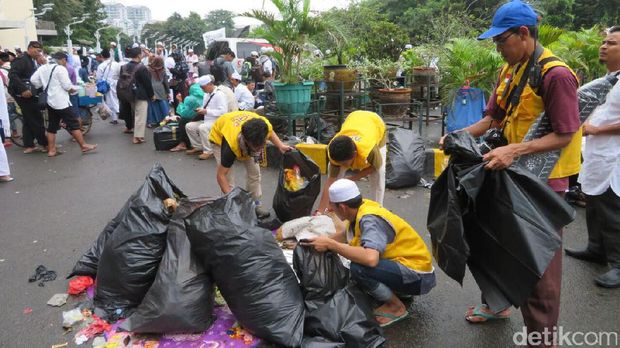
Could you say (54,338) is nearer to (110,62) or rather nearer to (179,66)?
(110,62)

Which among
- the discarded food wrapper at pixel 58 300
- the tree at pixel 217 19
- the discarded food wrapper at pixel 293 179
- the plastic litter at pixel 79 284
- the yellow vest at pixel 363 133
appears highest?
the tree at pixel 217 19

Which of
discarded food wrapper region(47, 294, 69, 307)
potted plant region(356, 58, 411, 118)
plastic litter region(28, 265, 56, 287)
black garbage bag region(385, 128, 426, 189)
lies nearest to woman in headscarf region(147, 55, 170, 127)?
potted plant region(356, 58, 411, 118)

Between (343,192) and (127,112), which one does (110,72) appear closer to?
(127,112)

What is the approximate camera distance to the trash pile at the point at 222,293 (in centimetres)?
262

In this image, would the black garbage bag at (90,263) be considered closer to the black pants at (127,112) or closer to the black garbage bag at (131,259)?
the black garbage bag at (131,259)

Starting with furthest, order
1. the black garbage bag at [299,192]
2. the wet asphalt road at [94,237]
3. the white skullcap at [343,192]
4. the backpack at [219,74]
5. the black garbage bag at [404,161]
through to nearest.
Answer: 1. the backpack at [219,74]
2. the black garbage bag at [404,161]
3. the black garbage bag at [299,192]
4. the wet asphalt road at [94,237]
5. the white skullcap at [343,192]

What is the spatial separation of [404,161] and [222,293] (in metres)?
3.29

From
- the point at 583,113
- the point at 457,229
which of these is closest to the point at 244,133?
the point at 457,229

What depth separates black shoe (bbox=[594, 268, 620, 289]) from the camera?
3.21 m

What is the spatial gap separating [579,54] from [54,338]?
6.69 meters

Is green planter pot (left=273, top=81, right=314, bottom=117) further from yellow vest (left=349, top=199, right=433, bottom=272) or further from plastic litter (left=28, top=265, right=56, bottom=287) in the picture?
yellow vest (left=349, top=199, right=433, bottom=272)

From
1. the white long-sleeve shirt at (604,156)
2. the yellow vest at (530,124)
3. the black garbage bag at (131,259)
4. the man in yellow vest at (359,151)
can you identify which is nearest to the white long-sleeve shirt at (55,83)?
the black garbage bag at (131,259)

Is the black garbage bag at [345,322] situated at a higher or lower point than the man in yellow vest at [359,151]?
lower

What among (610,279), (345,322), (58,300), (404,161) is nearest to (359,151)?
(345,322)
